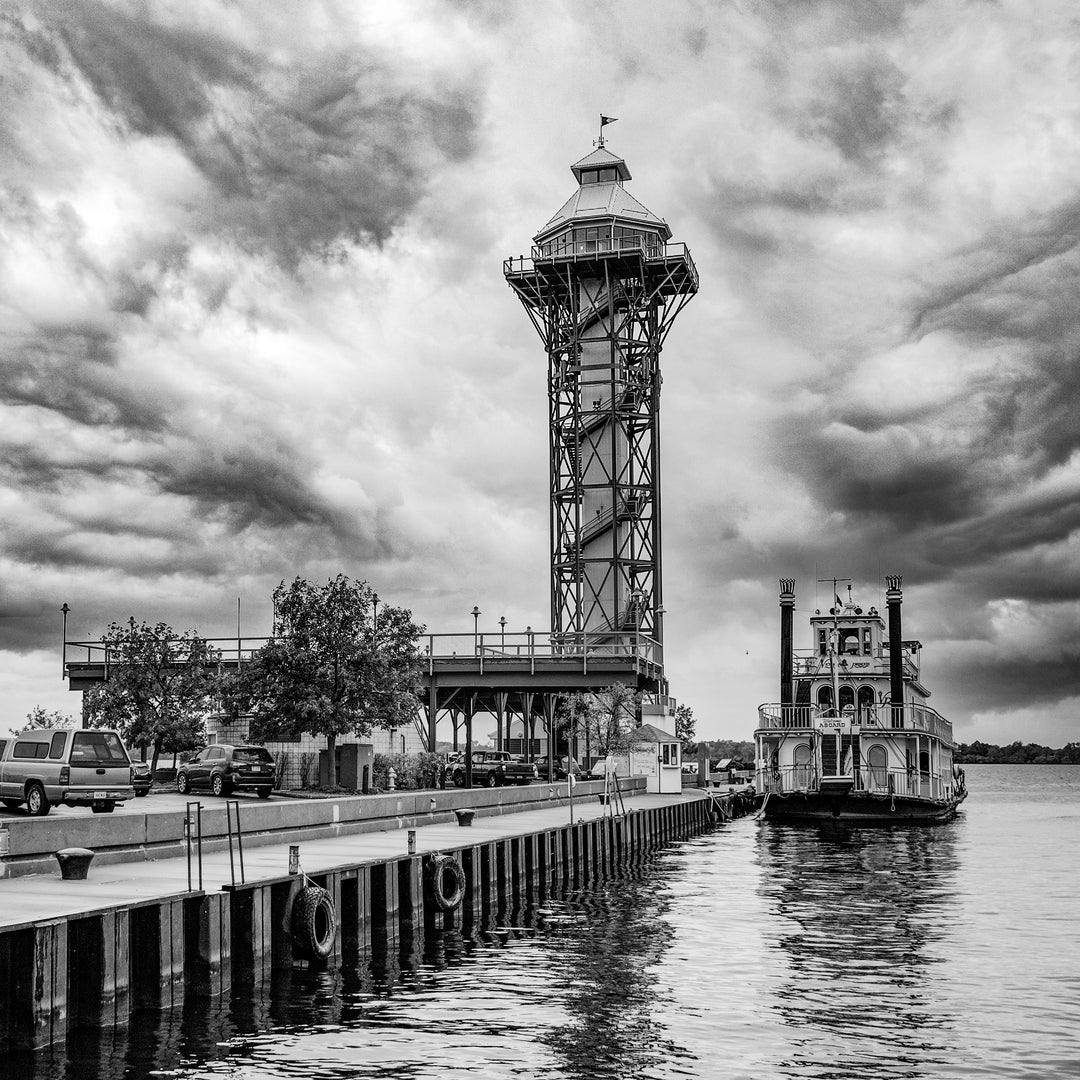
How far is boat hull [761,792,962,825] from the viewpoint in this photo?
61.4 metres

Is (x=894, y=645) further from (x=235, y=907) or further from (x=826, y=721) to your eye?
(x=235, y=907)

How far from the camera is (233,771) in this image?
50.5 meters

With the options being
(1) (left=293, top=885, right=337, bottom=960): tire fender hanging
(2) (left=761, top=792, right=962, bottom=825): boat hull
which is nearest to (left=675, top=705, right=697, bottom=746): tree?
(2) (left=761, top=792, right=962, bottom=825): boat hull

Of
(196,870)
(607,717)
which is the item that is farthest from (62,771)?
(607,717)

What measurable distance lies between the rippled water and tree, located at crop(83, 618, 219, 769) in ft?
112

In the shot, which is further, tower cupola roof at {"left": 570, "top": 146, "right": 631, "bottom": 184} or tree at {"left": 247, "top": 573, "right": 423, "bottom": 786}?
tower cupola roof at {"left": 570, "top": 146, "right": 631, "bottom": 184}

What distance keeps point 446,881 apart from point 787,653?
131 ft

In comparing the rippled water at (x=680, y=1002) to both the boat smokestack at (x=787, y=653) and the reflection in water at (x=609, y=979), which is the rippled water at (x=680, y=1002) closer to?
the reflection in water at (x=609, y=979)

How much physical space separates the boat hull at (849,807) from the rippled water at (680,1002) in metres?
25.2

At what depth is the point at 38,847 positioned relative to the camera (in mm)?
24875

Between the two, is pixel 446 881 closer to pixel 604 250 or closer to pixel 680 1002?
pixel 680 1002

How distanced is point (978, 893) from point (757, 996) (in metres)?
17.3

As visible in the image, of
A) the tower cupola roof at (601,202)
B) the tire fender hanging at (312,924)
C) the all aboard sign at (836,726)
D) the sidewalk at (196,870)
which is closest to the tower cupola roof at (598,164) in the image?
the tower cupola roof at (601,202)

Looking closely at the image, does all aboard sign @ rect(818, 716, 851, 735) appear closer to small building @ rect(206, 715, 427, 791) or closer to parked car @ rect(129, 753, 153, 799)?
small building @ rect(206, 715, 427, 791)
